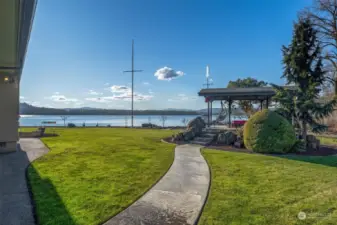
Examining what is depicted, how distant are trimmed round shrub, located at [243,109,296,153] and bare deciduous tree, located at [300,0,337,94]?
1233 cm

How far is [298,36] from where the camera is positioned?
1473 centimetres

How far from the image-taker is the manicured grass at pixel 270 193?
308 centimetres

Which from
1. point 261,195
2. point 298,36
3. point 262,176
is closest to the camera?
point 261,195

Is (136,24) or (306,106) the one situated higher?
(136,24)

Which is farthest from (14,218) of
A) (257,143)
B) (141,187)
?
(257,143)

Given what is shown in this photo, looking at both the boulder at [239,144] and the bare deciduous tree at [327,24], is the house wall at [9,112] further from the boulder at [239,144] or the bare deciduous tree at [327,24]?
the bare deciduous tree at [327,24]

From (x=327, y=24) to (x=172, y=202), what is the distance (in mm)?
20648

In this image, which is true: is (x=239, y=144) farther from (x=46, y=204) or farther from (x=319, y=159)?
(x=46, y=204)

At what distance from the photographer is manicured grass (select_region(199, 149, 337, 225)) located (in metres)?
3.08

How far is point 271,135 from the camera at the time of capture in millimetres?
8008

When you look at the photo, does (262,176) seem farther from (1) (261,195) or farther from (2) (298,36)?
(2) (298,36)

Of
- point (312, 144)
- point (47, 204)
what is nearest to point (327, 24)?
point (312, 144)

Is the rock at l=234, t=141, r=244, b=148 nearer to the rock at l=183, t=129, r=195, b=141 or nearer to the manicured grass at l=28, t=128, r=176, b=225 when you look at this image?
the rock at l=183, t=129, r=195, b=141

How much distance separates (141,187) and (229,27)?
14904 mm
